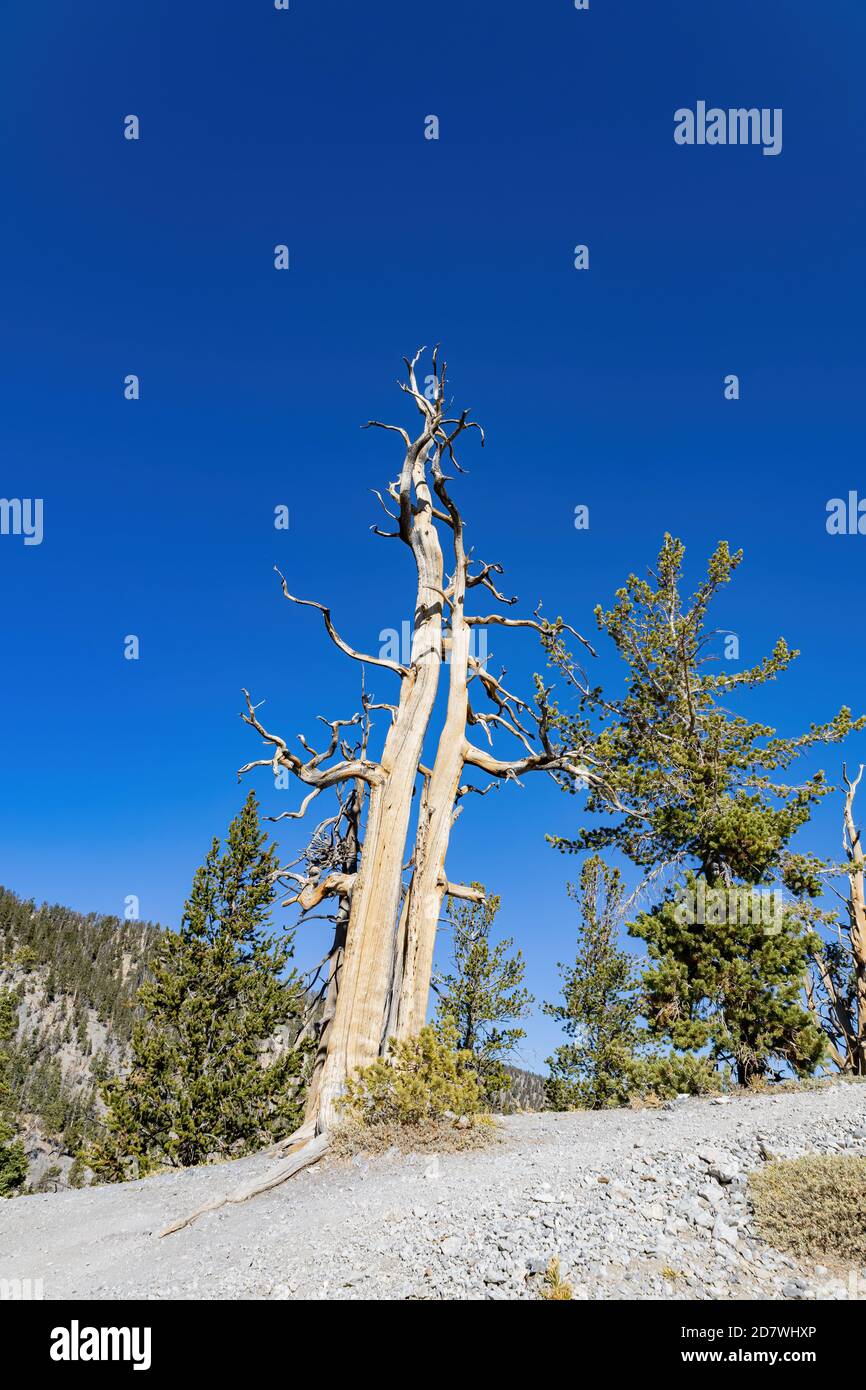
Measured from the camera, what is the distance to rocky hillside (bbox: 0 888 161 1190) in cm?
6450

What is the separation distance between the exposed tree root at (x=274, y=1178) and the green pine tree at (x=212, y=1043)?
34.7 feet

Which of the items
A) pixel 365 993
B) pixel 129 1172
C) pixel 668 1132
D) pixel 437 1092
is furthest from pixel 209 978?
pixel 668 1132

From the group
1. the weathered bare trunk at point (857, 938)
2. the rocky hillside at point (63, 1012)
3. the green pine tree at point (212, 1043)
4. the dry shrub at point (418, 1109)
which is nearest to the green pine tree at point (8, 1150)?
the green pine tree at point (212, 1043)

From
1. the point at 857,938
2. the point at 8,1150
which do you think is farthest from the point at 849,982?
the point at 8,1150

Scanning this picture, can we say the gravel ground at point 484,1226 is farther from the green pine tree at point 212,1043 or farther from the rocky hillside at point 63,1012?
the rocky hillside at point 63,1012

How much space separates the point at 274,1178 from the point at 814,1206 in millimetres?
4816

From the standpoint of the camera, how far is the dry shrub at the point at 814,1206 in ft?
13.9

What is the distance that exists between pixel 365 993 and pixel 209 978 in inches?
505

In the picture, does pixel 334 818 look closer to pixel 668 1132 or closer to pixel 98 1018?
pixel 668 1132

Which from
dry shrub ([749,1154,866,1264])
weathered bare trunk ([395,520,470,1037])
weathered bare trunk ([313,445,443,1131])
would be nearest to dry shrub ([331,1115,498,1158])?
weathered bare trunk ([313,445,443,1131])

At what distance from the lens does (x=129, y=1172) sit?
1744 centimetres
